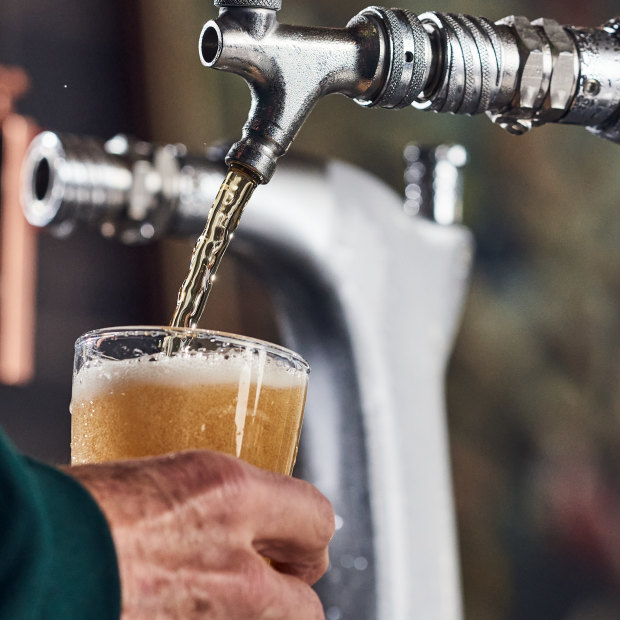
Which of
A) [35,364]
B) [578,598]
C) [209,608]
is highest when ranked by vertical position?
[209,608]

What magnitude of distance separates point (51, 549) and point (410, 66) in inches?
8.8

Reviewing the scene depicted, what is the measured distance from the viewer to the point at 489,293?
127 cm

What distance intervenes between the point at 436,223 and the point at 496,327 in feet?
1.65

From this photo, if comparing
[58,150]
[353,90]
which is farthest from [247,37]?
[58,150]

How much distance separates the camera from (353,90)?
402 mm

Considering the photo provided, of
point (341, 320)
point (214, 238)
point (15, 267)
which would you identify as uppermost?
point (214, 238)

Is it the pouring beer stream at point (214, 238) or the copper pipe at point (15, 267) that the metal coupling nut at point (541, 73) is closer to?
the pouring beer stream at point (214, 238)

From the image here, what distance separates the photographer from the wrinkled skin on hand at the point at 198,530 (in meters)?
0.33

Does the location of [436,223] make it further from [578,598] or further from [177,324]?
[578,598]

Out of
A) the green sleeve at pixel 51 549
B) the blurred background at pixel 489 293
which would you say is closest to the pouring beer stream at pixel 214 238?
the green sleeve at pixel 51 549

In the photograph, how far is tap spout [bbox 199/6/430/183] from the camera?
371 millimetres

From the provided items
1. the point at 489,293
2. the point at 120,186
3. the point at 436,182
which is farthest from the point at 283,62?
the point at 489,293

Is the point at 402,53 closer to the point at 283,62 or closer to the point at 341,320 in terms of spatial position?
the point at 283,62

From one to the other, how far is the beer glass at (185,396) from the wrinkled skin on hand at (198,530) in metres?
0.05
